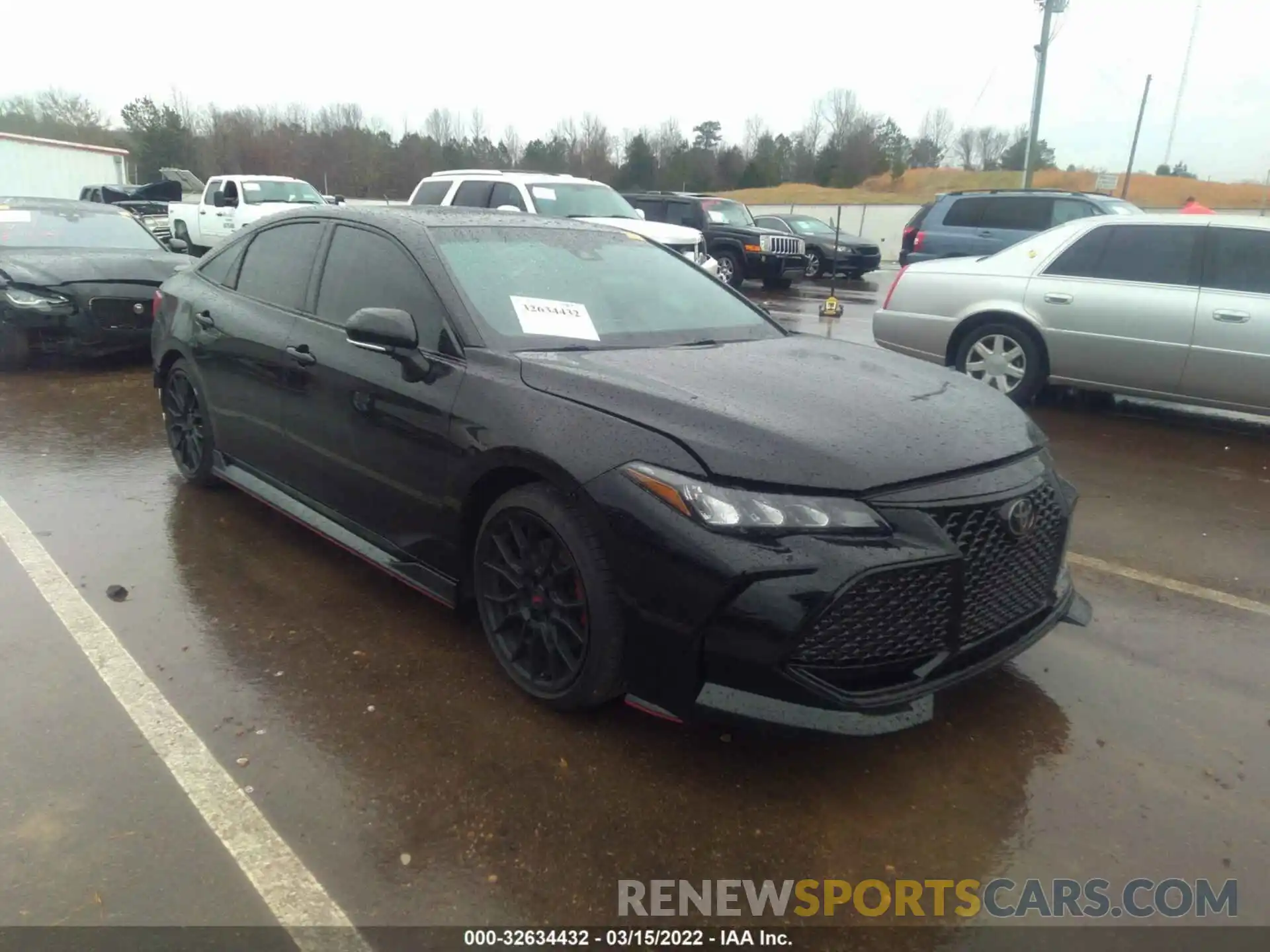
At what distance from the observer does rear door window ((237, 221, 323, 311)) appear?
423cm

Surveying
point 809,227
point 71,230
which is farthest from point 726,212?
point 71,230

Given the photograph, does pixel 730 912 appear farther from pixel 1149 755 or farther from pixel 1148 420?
pixel 1148 420

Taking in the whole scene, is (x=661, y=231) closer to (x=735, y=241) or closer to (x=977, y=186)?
(x=735, y=241)

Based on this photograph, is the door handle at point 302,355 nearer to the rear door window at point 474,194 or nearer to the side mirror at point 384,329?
the side mirror at point 384,329

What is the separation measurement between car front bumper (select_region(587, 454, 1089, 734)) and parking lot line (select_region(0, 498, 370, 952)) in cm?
101

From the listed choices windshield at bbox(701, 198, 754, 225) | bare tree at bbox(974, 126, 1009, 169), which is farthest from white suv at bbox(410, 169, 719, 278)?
bare tree at bbox(974, 126, 1009, 169)

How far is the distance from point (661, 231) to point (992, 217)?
4900 millimetres

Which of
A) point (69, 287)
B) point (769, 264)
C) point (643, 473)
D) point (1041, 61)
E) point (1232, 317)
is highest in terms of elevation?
point (1041, 61)

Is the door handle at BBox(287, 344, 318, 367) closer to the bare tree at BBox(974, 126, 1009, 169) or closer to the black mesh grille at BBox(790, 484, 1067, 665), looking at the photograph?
the black mesh grille at BBox(790, 484, 1067, 665)

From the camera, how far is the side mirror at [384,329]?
332 centimetres

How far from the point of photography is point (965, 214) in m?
13.6

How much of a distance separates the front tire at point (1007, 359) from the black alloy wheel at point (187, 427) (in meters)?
5.36

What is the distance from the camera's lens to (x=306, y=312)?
4098 mm

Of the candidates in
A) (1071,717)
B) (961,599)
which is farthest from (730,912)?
(1071,717)
